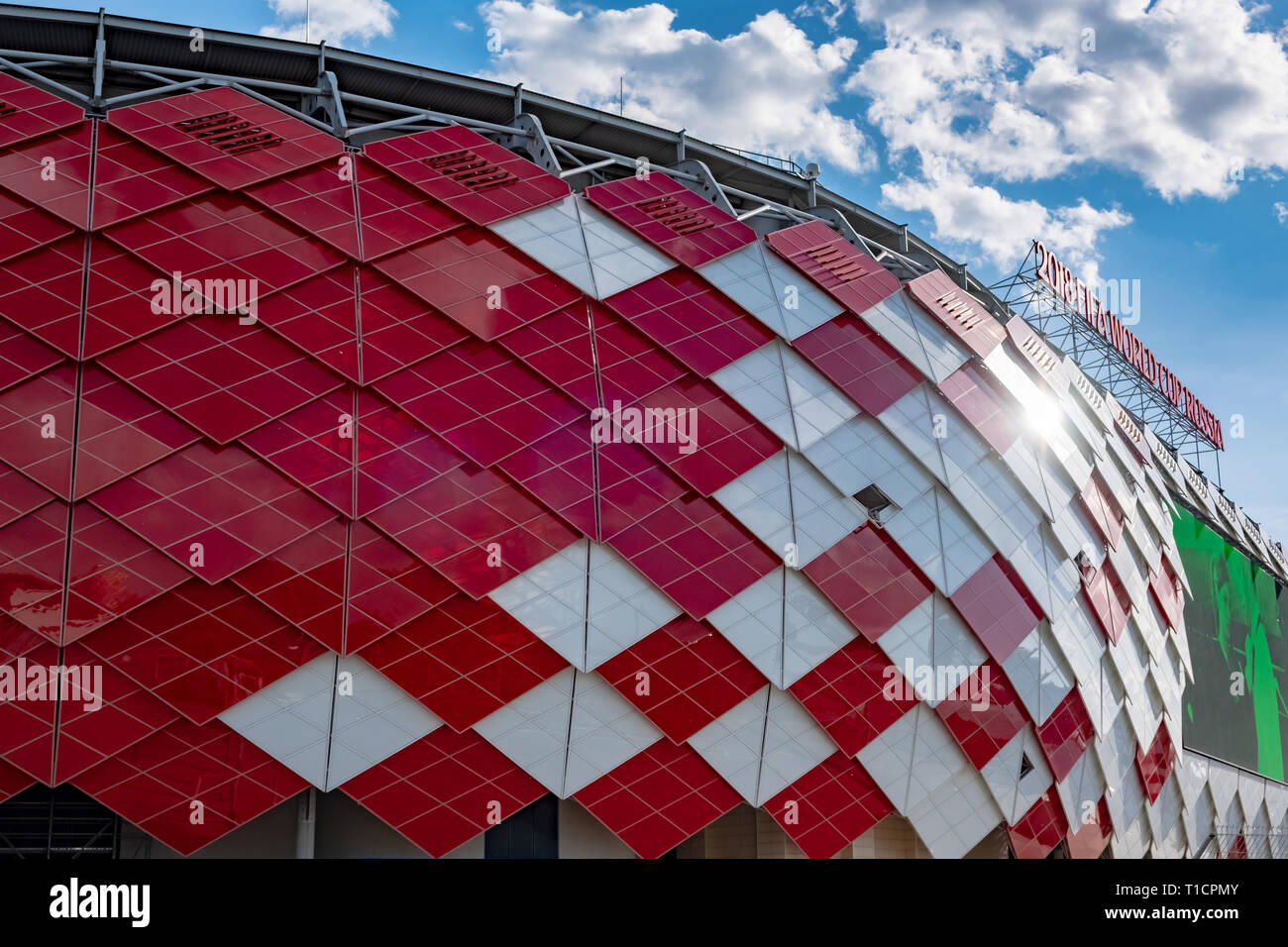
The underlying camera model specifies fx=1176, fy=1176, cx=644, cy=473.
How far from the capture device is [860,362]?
26.2 m

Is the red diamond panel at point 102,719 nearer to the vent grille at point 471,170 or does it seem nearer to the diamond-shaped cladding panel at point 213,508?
the diamond-shaped cladding panel at point 213,508

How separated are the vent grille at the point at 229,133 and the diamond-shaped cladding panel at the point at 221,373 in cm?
382

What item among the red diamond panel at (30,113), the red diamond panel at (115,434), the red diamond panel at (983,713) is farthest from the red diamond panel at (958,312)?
the red diamond panel at (30,113)

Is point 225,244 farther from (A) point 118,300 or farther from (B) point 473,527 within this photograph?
(B) point 473,527

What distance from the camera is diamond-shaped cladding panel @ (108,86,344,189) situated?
826 inches

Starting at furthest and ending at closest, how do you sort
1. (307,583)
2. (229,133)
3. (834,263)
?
(834,263) → (229,133) → (307,583)

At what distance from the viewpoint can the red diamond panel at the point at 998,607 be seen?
2533 centimetres

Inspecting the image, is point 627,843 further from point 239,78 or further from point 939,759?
point 239,78

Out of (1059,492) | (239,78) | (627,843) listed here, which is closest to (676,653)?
(627,843)

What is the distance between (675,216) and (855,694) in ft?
35.4

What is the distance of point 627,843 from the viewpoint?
2055 centimetres

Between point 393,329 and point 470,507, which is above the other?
point 393,329

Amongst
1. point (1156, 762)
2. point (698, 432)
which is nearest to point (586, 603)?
point (698, 432)
